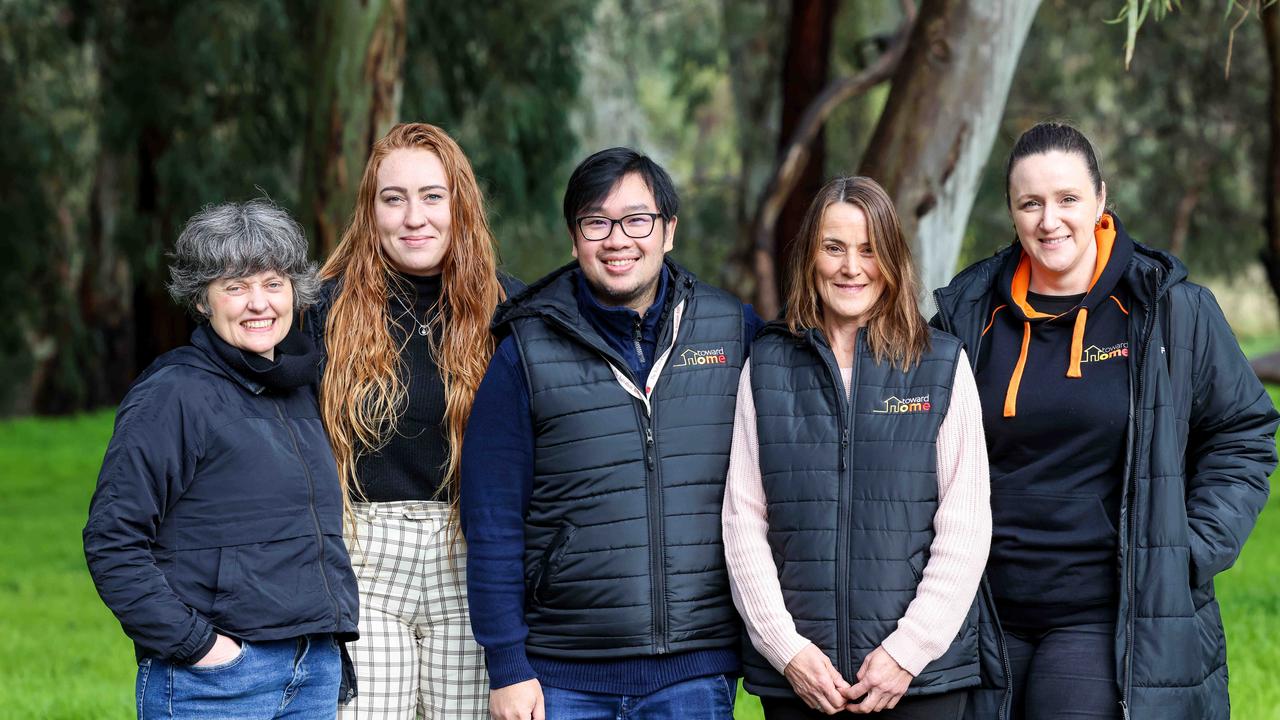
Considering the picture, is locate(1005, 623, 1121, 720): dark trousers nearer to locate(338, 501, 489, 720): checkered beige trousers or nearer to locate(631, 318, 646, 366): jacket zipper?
locate(631, 318, 646, 366): jacket zipper

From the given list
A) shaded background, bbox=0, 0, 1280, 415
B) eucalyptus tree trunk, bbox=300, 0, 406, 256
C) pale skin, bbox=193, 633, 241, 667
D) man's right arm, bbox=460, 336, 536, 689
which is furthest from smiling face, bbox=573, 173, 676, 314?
eucalyptus tree trunk, bbox=300, 0, 406, 256

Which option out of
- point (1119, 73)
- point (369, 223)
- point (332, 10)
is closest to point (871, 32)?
point (1119, 73)

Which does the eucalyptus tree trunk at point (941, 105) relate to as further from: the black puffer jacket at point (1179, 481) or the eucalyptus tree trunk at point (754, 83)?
the eucalyptus tree trunk at point (754, 83)

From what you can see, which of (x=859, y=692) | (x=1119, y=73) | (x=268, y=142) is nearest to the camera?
(x=859, y=692)

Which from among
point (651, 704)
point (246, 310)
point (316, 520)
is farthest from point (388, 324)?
point (651, 704)

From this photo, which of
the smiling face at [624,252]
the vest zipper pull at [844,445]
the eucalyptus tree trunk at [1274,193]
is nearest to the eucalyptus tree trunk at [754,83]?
the eucalyptus tree trunk at [1274,193]

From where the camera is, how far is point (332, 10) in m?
7.19

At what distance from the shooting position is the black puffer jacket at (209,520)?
2.85 metres

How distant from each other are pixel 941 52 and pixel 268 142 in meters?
7.51

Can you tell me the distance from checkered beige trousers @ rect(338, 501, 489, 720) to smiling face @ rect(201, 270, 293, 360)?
0.49 metres

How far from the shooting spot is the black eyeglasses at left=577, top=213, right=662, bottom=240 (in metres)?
3.13

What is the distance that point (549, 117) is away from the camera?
1237 centimetres

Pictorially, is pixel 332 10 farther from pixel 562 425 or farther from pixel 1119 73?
pixel 1119 73

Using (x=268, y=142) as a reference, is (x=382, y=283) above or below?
below
